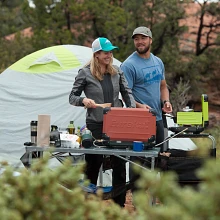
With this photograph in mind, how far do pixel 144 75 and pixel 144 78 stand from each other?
23 mm

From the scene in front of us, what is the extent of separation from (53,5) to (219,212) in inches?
642

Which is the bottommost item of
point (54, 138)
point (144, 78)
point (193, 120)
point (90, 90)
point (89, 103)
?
point (54, 138)

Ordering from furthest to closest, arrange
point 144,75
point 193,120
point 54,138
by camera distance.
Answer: point 144,75
point 193,120
point 54,138

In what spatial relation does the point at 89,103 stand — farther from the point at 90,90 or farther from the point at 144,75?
the point at 144,75

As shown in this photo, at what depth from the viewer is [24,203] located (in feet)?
4.83

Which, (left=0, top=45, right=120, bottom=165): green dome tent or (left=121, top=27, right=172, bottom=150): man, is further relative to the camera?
(left=0, top=45, right=120, bottom=165): green dome tent

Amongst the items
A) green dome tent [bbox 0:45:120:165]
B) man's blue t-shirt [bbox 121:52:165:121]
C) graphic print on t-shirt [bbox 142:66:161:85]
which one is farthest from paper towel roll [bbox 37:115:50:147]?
green dome tent [bbox 0:45:120:165]

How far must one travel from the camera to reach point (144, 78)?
4555mm

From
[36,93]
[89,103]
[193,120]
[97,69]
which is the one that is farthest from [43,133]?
[36,93]

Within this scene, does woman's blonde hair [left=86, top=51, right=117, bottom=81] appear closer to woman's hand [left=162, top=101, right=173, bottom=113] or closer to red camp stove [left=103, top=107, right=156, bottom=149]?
red camp stove [left=103, top=107, right=156, bottom=149]

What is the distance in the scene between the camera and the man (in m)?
4.54

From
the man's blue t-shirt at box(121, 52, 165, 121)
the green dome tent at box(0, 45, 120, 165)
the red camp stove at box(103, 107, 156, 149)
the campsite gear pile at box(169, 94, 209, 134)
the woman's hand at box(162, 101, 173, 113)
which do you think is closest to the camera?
the red camp stove at box(103, 107, 156, 149)

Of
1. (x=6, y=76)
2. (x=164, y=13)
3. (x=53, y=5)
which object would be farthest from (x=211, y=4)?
(x=6, y=76)

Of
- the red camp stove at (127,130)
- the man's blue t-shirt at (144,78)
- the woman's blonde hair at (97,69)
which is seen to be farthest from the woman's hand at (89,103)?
the man's blue t-shirt at (144,78)
